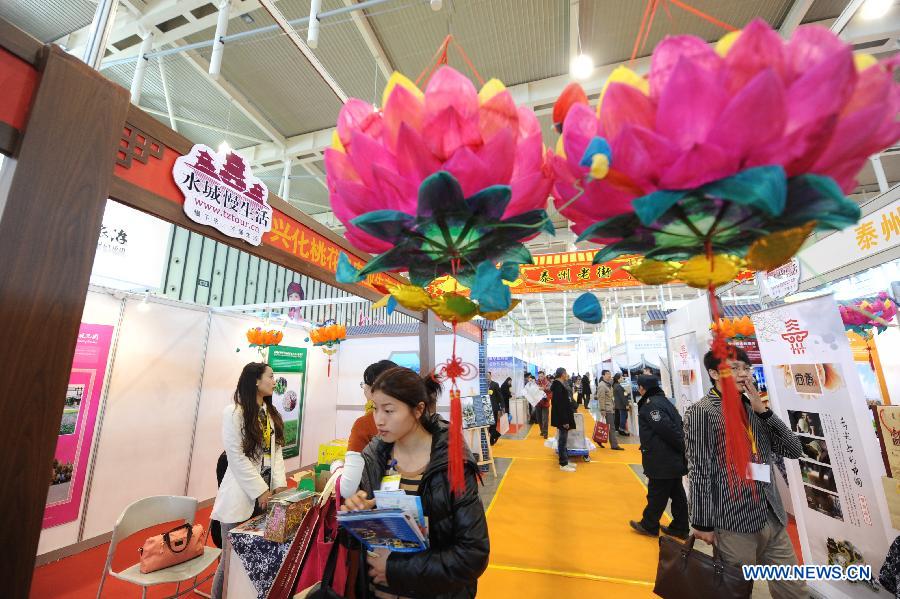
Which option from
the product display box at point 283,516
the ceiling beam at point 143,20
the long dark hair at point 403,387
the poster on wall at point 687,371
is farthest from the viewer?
the poster on wall at point 687,371

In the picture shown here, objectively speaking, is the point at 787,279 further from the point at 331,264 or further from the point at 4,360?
the point at 4,360

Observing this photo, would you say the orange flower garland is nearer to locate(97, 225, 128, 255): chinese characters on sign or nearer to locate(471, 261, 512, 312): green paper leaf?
locate(97, 225, 128, 255): chinese characters on sign

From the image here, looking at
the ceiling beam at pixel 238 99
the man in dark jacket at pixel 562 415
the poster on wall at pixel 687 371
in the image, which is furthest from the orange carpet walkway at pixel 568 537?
the ceiling beam at pixel 238 99

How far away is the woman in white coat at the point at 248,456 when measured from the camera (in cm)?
220

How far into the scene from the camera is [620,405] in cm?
833

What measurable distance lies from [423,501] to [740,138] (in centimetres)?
128

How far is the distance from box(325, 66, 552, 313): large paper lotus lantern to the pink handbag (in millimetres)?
2638

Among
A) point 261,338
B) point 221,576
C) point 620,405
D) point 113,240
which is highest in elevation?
point 113,240

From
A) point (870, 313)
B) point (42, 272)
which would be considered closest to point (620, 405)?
point (870, 313)

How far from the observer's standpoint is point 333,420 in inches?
273

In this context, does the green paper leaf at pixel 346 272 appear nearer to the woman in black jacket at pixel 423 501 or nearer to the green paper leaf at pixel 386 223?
the green paper leaf at pixel 386 223

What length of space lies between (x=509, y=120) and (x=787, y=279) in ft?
13.2

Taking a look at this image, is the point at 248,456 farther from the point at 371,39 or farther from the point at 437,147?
the point at 371,39

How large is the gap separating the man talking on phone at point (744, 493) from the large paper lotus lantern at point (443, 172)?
165cm
